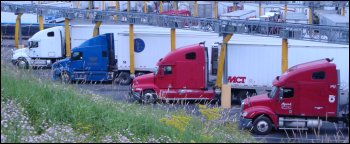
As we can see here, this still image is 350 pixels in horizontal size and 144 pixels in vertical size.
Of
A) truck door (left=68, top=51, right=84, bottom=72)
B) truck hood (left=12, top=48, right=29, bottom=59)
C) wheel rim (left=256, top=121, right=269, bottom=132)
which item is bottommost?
wheel rim (left=256, top=121, right=269, bottom=132)

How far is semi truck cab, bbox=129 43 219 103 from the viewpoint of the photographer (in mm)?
9398

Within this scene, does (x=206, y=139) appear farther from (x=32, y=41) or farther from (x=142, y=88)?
(x=32, y=41)

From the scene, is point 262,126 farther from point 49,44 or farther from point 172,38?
point 49,44

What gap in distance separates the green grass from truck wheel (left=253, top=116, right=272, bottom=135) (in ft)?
5.54

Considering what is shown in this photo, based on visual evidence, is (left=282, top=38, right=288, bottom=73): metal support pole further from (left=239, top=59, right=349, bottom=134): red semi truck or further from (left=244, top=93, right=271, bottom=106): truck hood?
(left=244, top=93, right=271, bottom=106): truck hood

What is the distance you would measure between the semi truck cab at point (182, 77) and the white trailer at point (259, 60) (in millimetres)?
435

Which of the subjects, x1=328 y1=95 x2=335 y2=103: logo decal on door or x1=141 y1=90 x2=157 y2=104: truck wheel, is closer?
x1=328 y1=95 x2=335 y2=103: logo decal on door

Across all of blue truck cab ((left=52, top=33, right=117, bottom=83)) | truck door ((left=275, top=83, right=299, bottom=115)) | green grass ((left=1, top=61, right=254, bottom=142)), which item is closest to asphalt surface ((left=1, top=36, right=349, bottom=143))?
green grass ((left=1, top=61, right=254, bottom=142))

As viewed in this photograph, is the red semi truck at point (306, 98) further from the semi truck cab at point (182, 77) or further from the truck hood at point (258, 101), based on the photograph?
the semi truck cab at point (182, 77)

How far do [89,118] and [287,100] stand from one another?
3694mm

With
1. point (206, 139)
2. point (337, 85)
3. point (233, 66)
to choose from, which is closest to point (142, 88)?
point (233, 66)

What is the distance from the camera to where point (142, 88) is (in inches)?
366

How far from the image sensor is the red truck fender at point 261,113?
685 centimetres

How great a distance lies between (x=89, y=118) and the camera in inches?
158
